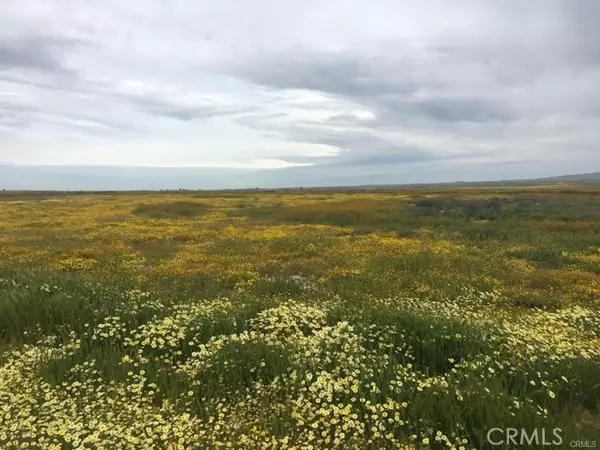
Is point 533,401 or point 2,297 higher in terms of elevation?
point 2,297

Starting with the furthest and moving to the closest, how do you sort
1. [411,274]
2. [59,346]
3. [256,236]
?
[256,236]
[411,274]
[59,346]

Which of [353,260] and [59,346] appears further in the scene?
[353,260]

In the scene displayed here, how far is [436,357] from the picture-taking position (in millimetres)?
8273

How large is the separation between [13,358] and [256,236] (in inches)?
840

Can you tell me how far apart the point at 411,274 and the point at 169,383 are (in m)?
11.8

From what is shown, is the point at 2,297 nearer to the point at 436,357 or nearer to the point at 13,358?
the point at 13,358

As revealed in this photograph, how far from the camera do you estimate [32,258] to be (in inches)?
829

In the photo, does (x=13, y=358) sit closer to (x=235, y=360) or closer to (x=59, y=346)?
(x=59, y=346)

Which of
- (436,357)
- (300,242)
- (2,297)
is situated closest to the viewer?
(436,357)

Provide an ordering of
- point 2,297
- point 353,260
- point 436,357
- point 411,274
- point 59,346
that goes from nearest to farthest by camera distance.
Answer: point 436,357 → point 59,346 → point 2,297 → point 411,274 → point 353,260

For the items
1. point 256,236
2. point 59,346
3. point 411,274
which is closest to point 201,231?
point 256,236

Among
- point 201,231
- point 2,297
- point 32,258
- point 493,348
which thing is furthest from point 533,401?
point 201,231

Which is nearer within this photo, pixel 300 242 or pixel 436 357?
pixel 436 357

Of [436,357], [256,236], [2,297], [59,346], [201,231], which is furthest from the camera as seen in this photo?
[201,231]
